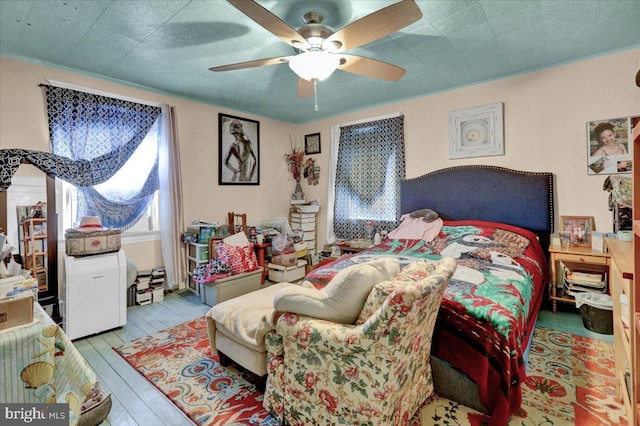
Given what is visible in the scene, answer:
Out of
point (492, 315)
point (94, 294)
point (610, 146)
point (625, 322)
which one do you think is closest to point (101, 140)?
point (94, 294)

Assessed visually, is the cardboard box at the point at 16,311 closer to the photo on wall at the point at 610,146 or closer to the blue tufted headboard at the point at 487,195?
the blue tufted headboard at the point at 487,195

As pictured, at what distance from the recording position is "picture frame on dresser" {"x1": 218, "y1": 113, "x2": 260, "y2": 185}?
439 centimetres

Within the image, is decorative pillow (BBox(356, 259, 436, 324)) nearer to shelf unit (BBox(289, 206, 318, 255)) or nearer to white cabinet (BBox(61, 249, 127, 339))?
white cabinet (BBox(61, 249, 127, 339))

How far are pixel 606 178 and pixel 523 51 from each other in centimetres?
145

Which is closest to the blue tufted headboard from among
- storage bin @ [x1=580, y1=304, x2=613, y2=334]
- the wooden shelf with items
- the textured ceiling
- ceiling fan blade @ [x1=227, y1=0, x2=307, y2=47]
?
storage bin @ [x1=580, y1=304, x2=613, y2=334]

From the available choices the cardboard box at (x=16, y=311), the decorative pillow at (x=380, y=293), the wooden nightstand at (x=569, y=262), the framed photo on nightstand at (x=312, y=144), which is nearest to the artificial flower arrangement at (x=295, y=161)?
the framed photo on nightstand at (x=312, y=144)

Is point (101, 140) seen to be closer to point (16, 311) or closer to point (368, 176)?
point (16, 311)

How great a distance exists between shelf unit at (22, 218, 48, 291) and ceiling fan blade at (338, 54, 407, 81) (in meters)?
3.00

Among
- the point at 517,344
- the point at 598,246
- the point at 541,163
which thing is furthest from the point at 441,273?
the point at 541,163

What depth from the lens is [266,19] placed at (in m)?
1.69

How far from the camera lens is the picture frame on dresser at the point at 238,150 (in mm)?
4395

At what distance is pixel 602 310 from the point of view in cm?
261

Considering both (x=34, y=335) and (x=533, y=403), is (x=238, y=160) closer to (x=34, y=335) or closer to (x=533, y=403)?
(x=34, y=335)

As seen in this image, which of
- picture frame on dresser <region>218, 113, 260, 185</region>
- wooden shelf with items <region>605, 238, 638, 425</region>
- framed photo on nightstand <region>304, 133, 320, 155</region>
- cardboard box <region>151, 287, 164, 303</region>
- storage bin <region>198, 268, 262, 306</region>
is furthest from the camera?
framed photo on nightstand <region>304, 133, 320, 155</region>
